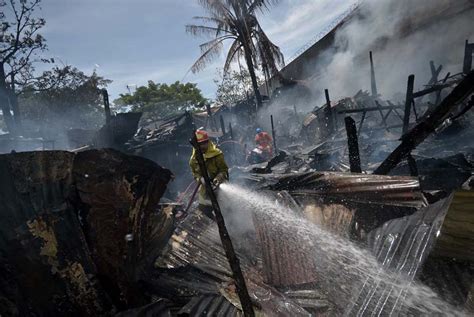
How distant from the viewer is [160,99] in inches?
1574

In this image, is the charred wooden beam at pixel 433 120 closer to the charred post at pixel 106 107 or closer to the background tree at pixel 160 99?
the charred post at pixel 106 107

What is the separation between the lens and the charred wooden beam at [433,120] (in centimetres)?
345

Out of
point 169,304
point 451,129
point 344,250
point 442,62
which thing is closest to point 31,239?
point 169,304

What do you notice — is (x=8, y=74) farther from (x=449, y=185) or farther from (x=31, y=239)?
(x=449, y=185)

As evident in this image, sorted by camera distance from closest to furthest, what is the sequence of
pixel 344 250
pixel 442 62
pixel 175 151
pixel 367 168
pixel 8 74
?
pixel 344 250 < pixel 367 168 < pixel 175 151 < pixel 442 62 < pixel 8 74

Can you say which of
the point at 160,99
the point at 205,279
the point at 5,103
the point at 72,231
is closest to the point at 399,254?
the point at 205,279

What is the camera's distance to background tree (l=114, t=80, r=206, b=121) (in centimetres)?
3950

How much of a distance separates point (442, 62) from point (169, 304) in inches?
778

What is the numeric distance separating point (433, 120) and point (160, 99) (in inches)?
1548

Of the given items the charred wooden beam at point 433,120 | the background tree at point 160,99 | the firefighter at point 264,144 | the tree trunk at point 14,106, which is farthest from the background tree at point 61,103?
the charred wooden beam at point 433,120

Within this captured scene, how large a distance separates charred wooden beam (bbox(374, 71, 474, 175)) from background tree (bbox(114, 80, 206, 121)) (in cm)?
3702

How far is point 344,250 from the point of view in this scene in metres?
3.22

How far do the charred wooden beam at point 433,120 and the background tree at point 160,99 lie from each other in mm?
37024

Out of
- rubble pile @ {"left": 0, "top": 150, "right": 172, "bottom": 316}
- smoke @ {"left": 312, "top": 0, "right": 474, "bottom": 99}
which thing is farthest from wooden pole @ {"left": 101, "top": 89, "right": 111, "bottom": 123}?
smoke @ {"left": 312, "top": 0, "right": 474, "bottom": 99}
